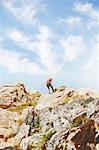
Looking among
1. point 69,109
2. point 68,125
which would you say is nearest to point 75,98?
point 69,109

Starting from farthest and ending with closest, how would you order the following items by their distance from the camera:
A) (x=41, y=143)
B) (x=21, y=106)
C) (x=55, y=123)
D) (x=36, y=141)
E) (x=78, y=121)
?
(x=21, y=106)
(x=55, y=123)
(x=36, y=141)
(x=41, y=143)
(x=78, y=121)

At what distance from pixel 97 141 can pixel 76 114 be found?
6.97 metres

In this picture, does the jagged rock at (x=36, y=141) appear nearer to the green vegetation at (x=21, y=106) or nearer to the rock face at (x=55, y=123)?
the rock face at (x=55, y=123)

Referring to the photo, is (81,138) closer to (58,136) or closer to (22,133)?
(58,136)

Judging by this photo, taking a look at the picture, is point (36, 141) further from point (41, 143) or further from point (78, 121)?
point (78, 121)

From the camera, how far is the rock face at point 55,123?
1323 inches

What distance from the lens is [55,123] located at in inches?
1519

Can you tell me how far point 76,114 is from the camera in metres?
38.6

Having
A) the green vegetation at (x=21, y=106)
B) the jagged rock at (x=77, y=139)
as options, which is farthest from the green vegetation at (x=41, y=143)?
the green vegetation at (x=21, y=106)

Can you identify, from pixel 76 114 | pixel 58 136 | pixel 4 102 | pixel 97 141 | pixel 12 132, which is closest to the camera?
pixel 97 141

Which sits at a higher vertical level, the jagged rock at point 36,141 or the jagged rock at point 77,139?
the jagged rock at point 36,141

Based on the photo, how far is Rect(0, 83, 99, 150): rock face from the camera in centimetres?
3359

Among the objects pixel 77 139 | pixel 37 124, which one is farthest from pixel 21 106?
pixel 77 139

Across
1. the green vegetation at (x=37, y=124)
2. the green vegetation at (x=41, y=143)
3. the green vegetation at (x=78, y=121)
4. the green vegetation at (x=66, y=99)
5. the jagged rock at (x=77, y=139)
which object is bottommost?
the jagged rock at (x=77, y=139)
